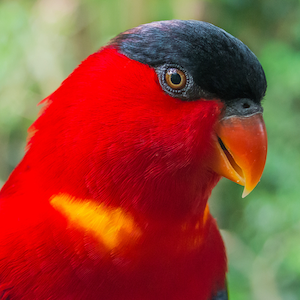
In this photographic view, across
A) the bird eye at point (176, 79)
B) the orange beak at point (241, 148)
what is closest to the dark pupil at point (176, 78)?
the bird eye at point (176, 79)

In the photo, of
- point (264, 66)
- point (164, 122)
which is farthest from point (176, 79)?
point (264, 66)

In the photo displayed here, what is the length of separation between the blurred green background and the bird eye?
167 cm

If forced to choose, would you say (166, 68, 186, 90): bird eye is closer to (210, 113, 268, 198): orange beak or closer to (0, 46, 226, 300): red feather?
(0, 46, 226, 300): red feather

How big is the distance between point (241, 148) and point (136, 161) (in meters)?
0.26

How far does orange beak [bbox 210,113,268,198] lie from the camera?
84 cm

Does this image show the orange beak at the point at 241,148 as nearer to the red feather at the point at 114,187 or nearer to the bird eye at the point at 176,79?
the red feather at the point at 114,187

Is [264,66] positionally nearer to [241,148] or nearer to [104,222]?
[241,148]

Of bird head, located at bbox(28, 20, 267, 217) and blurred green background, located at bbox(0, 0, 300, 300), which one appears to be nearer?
bird head, located at bbox(28, 20, 267, 217)

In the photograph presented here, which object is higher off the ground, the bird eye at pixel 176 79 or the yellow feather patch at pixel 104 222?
the bird eye at pixel 176 79

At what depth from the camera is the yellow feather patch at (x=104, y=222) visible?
85 cm


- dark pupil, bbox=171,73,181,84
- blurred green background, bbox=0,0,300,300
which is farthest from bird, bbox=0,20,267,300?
blurred green background, bbox=0,0,300,300

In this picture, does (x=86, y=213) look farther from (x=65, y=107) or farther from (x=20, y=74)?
(x=20, y=74)

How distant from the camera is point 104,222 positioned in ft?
2.80

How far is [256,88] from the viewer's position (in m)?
0.85
